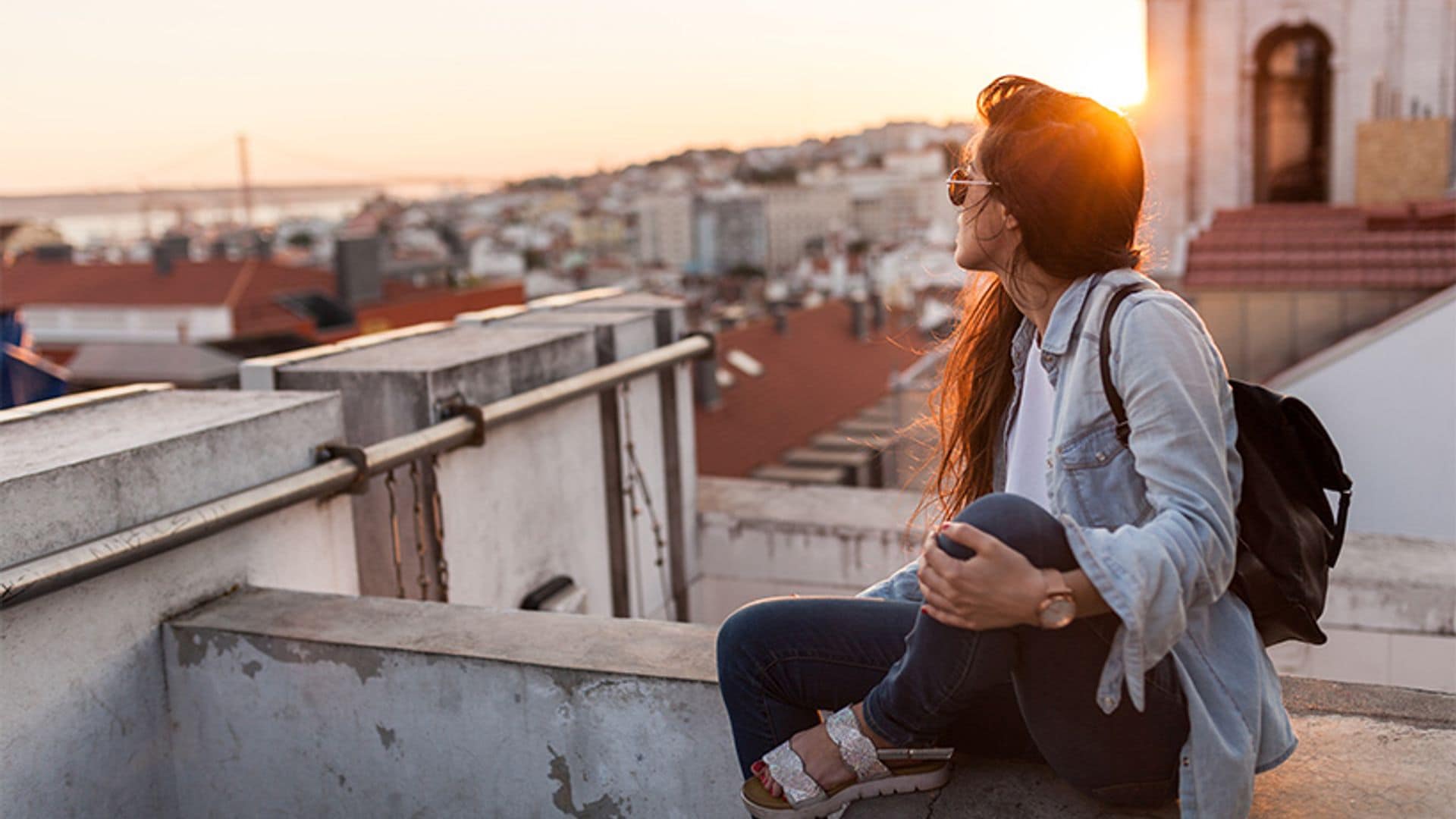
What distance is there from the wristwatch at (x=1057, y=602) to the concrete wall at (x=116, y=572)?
6.98 feet

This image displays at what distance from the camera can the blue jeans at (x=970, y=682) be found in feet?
6.97

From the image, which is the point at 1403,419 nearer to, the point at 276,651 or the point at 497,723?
the point at 497,723

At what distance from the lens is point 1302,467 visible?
7.16ft

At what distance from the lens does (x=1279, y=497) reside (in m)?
2.15

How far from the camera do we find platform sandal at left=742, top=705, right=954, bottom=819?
2.44m

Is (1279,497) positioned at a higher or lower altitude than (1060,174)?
lower

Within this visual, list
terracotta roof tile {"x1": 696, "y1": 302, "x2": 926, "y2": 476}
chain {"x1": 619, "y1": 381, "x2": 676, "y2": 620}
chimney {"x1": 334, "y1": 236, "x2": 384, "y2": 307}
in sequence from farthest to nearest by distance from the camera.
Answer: chimney {"x1": 334, "y1": 236, "x2": 384, "y2": 307} → terracotta roof tile {"x1": 696, "y1": 302, "x2": 926, "y2": 476} → chain {"x1": 619, "y1": 381, "x2": 676, "y2": 620}

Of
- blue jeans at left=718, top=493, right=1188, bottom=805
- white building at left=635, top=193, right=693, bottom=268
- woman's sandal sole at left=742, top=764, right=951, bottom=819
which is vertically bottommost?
white building at left=635, top=193, right=693, bottom=268

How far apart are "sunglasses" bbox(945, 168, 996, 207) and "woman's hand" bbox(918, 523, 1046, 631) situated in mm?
620

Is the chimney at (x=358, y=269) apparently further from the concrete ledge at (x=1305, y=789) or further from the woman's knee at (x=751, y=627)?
the concrete ledge at (x=1305, y=789)

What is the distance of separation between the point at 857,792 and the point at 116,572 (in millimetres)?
1779

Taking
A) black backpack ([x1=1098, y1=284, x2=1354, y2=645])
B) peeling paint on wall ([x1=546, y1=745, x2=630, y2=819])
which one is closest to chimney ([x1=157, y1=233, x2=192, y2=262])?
peeling paint on wall ([x1=546, y1=745, x2=630, y2=819])

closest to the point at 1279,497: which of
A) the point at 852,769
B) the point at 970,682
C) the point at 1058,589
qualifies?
the point at 1058,589

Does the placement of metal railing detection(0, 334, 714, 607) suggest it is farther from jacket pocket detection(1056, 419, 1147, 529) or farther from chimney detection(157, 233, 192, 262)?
chimney detection(157, 233, 192, 262)
